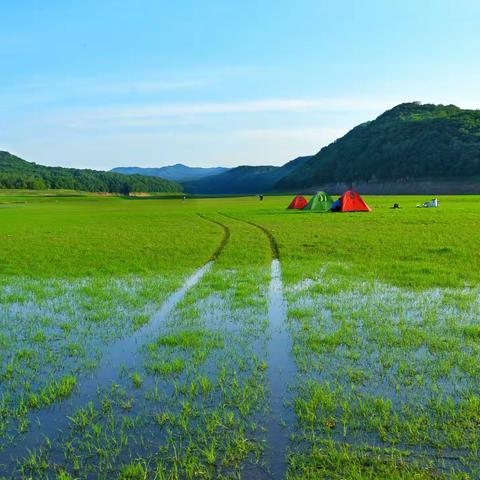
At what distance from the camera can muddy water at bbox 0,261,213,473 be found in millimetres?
6367

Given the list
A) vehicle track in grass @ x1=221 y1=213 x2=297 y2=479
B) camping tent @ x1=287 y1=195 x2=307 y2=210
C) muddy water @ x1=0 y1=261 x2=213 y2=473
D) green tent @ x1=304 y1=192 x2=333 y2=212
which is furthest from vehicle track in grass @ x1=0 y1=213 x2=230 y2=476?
camping tent @ x1=287 y1=195 x2=307 y2=210

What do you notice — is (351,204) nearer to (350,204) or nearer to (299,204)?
(350,204)

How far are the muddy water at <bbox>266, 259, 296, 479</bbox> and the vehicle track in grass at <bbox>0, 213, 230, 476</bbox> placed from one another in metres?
2.92

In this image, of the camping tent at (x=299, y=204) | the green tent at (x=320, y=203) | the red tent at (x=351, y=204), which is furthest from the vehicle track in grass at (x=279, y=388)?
the camping tent at (x=299, y=204)

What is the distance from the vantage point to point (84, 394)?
7.99m

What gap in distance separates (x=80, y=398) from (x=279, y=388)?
3.43 meters

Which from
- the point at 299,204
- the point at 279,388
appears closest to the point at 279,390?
the point at 279,388

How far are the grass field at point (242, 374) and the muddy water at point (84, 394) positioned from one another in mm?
30

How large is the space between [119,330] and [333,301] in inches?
262

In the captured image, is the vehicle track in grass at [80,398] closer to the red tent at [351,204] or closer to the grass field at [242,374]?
the grass field at [242,374]

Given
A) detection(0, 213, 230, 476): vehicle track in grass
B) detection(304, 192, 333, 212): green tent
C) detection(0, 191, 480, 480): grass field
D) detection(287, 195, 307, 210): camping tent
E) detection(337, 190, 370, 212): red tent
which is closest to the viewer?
detection(0, 191, 480, 480): grass field

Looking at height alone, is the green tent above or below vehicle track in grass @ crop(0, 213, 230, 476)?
above

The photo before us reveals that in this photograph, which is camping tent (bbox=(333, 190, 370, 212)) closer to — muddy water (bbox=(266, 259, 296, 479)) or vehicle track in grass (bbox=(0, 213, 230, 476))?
muddy water (bbox=(266, 259, 296, 479))

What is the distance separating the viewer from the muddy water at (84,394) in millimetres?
6367
